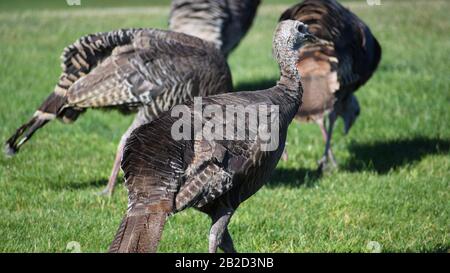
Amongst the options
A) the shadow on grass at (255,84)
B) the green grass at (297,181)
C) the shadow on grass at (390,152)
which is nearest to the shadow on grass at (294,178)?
the green grass at (297,181)

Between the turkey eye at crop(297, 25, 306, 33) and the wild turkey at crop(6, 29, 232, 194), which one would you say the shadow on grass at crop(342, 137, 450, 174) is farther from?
the turkey eye at crop(297, 25, 306, 33)

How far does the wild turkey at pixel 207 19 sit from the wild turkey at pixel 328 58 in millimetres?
2326

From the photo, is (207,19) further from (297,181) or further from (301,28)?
(301,28)

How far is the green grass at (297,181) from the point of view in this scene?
5547 mm

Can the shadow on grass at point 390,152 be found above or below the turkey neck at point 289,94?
below

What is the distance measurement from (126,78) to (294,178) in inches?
74.2

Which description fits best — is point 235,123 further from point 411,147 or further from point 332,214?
point 411,147

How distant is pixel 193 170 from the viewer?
4316 mm

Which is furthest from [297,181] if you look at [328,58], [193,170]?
[193,170]

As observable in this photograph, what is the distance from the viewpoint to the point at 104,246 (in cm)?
536

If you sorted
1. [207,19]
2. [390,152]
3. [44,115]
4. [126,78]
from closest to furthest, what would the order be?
1. [126,78]
2. [44,115]
3. [390,152]
4. [207,19]

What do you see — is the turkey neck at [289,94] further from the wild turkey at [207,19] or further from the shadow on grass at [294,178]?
the wild turkey at [207,19]

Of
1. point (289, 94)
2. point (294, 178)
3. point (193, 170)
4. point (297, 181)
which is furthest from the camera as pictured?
point (294, 178)

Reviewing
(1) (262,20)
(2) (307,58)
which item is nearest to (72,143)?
(2) (307,58)
